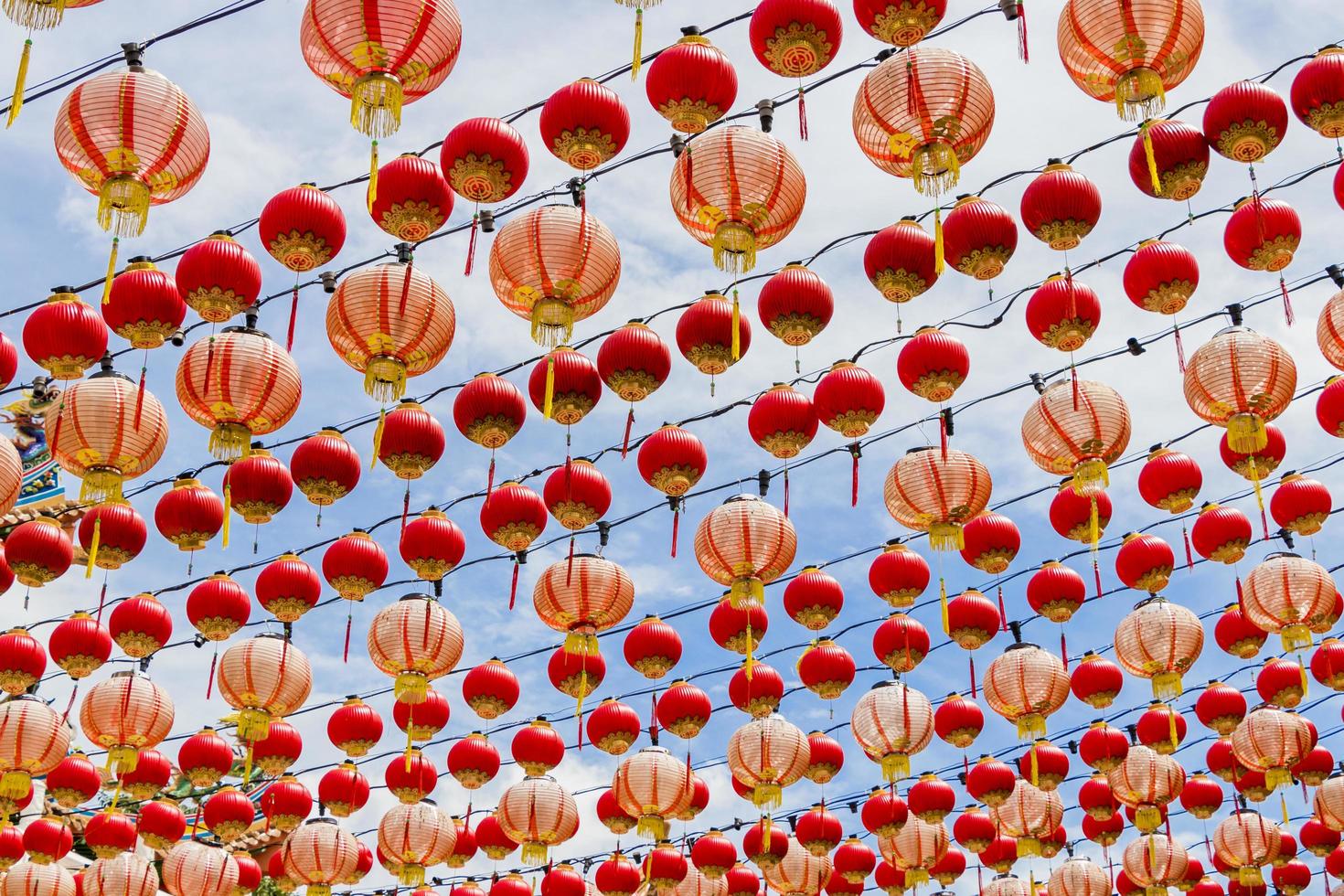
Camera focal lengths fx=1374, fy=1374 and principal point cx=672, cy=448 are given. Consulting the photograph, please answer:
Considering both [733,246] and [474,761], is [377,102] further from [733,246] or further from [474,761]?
[474,761]

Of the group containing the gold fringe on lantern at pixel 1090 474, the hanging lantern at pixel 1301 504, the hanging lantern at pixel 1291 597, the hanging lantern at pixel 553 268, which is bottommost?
the hanging lantern at pixel 1291 597

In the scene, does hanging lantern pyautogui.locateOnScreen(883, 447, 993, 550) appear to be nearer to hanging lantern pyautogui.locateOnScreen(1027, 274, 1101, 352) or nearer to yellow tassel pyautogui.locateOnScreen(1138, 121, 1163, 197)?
hanging lantern pyautogui.locateOnScreen(1027, 274, 1101, 352)

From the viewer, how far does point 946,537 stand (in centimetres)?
830

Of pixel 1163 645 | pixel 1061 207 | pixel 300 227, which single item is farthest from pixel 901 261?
pixel 1163 645

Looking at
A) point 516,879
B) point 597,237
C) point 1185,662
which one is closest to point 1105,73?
point 597,237

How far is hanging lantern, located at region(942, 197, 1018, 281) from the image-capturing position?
706 centimetres

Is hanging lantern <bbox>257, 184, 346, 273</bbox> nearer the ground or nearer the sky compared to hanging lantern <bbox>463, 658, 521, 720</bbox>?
nearer the sky

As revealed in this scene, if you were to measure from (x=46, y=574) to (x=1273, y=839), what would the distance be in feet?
32.9

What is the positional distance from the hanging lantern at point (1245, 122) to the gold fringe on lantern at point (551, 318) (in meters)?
3.32

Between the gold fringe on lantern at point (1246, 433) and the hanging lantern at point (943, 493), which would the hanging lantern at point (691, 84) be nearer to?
the hanging lantern at point (943, 493)

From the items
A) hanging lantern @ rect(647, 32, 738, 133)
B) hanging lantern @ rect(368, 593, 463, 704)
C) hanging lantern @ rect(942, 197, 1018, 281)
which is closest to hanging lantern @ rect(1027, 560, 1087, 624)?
hanging lantern @ rect(942, 197, 1018, 281)

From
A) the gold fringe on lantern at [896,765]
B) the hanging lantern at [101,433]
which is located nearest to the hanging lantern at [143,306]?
the hanging lantern at [101,433]

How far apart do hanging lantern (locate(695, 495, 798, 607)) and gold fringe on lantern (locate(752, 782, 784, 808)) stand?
96.6 inches

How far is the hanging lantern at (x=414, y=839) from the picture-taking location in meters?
11.5
